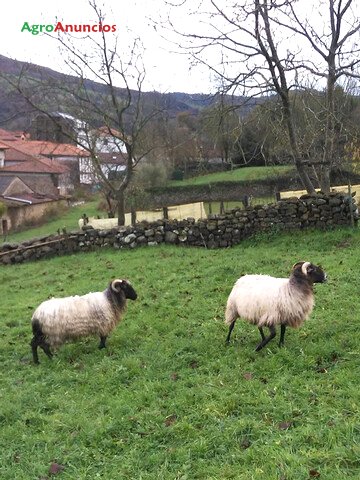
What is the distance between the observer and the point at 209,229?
52.7 ft

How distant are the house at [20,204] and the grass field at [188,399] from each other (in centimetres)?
3579

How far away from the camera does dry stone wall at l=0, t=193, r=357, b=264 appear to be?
15.0m

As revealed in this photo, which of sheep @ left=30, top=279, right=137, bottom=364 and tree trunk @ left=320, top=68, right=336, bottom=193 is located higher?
tree trunk @ left=320, top=68, right=336, bottom=193

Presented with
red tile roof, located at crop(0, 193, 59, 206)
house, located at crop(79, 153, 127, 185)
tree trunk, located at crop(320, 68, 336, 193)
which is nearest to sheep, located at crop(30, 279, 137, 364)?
tree trunk, located at crop(320, 68, 336, 193)

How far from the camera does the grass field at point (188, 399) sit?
14.7ft

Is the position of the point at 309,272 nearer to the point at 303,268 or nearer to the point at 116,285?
the point at 303,268

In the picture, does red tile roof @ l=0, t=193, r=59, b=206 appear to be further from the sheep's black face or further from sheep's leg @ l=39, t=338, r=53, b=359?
the sheep's black face

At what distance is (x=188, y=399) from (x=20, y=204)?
42417 millimetres

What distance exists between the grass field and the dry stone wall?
5.17 m

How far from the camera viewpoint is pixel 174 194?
46.9m

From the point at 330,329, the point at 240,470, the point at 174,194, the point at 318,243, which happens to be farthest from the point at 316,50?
Answer: the point at 174,194

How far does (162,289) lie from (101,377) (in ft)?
15.6

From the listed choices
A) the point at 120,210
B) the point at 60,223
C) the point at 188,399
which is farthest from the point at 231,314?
the point at 60,223

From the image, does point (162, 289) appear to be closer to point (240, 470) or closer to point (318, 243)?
point (318, 243)
